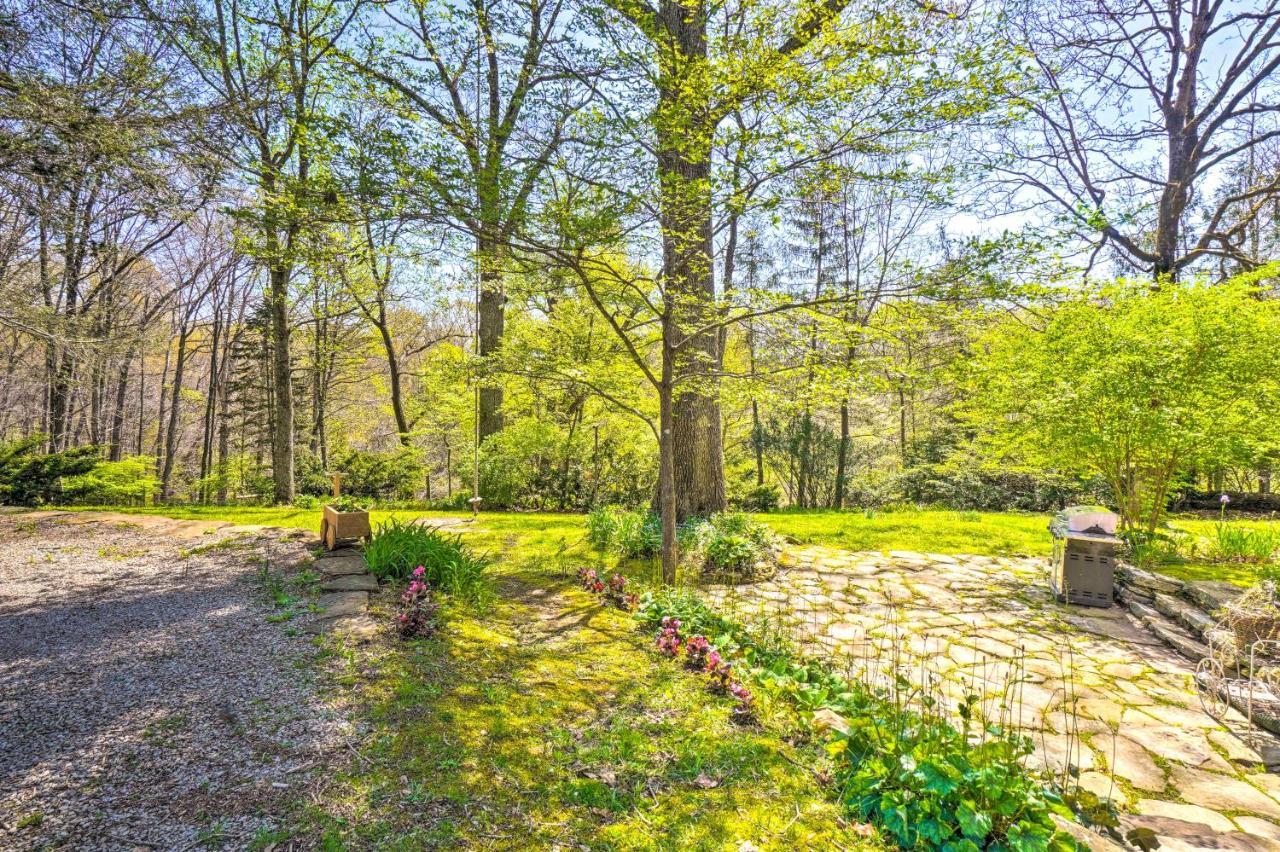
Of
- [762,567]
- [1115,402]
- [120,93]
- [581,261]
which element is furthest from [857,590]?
[120,93]

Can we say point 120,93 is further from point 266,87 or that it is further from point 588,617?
point 588,617

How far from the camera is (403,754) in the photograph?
2.04 metres

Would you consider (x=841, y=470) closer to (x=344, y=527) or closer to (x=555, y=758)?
(x=344, y=527)

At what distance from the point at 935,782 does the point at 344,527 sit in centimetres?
473

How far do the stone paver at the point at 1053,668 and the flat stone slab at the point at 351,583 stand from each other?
2.64 m

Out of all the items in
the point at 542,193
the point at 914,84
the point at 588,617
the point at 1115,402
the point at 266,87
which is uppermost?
the point at 266,87

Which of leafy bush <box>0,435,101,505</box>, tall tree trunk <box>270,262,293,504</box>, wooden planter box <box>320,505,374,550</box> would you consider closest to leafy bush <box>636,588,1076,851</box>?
wooden planter box <box>320,505,374,550</box>

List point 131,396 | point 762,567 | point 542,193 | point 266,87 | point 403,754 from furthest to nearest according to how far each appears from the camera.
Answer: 1. point 131,396
2. point 266,87
3. point 762,567
4. point 542,193
5. point 403,754

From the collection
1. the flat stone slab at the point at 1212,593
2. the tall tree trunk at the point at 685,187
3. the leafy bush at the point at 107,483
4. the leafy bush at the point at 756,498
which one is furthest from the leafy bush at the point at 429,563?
the leafy bush at the point at 107,483

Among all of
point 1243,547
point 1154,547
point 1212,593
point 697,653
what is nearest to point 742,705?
point 697,653

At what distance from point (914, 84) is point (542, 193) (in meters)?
2.50

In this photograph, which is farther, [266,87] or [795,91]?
[266,87]

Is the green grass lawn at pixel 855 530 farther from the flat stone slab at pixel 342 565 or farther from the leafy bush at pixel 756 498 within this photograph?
the leafy bush at pixel 756 498

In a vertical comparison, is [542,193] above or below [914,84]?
below
